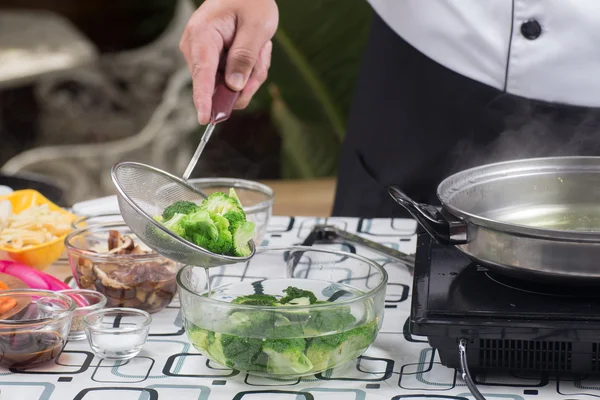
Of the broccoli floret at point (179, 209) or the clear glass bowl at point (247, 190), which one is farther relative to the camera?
the clear glass bowl at point (247, 190)

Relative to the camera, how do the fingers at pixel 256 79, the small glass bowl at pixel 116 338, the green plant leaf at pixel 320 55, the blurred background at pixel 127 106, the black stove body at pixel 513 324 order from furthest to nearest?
the blurred background at pixel 127 106 < the green plant leaf at pixel 320 55 < the fingers at pixel 256 79 < the small glass bowl at pixel 116 338 < the black stove body at pixel 513 324

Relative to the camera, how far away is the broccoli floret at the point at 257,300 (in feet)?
3.56

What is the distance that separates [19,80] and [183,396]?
3.11 m

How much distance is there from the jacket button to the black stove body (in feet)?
2.24

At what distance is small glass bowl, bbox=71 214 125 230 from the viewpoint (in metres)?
1.45

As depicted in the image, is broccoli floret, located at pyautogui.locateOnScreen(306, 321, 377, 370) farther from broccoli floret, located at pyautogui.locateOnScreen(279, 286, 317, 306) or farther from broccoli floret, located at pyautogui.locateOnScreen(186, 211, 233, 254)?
broccoli floret, located at pyautogui.locateOnScreen(186, 211, 233, 254)

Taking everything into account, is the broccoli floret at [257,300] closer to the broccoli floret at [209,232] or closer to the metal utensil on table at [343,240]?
the broccoli floret at [209,232]

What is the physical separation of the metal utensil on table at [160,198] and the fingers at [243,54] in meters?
0.02

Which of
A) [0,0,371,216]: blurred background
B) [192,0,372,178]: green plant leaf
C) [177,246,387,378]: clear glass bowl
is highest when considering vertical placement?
[177,246,387,378]: clear glass bowl

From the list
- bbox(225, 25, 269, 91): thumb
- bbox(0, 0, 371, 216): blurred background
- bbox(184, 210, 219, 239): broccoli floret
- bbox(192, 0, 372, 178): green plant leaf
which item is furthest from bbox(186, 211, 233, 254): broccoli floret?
bbox(0, 0, 371, 216): blurred background

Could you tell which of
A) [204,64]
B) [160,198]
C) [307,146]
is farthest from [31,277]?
[307,146]

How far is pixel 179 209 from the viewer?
118 cm

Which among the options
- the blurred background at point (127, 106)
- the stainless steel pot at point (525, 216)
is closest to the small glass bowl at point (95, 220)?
the stainless steel pot at point (525, 216)

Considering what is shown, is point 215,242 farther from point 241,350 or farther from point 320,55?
point 320,55
